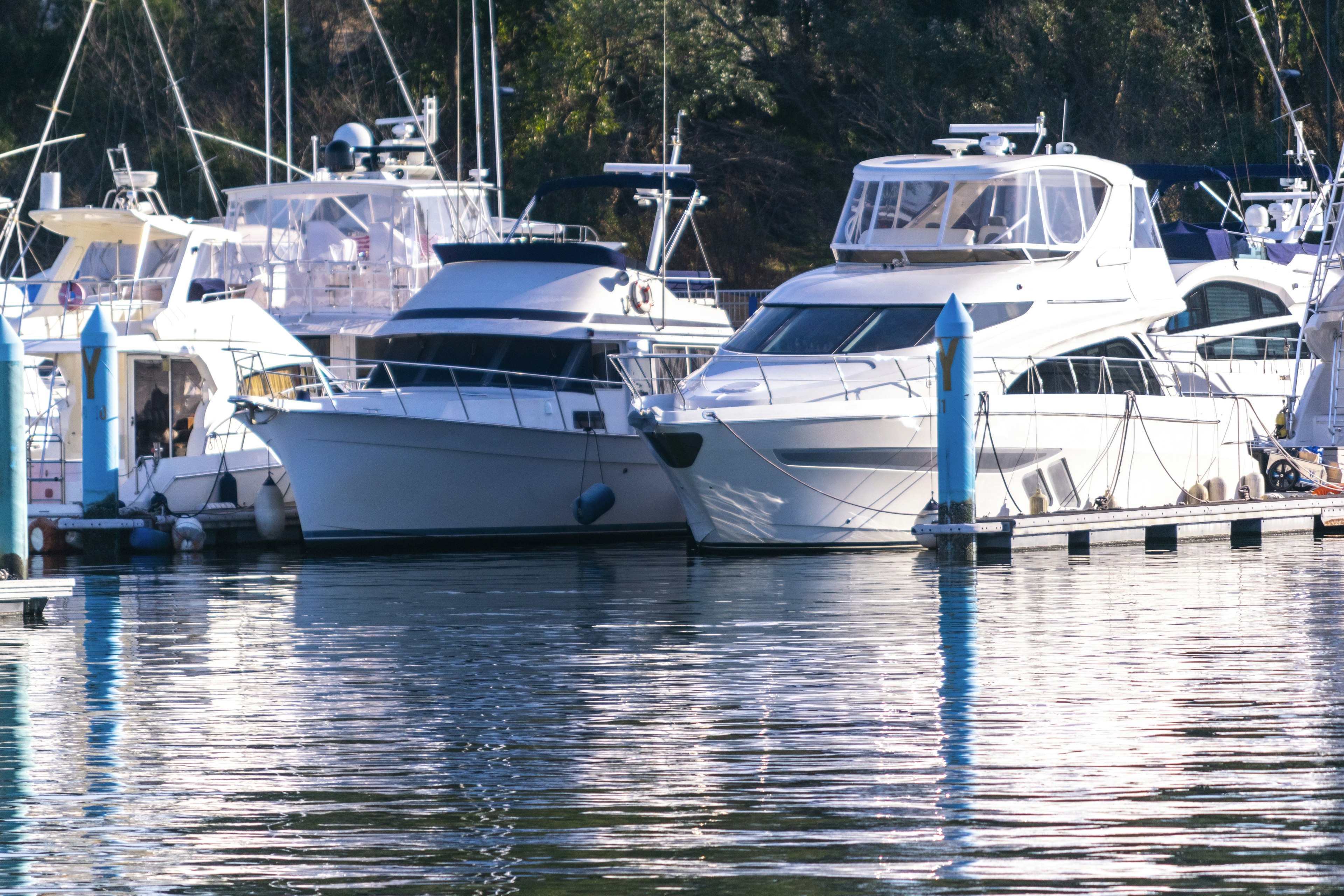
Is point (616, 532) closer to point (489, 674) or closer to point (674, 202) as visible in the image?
point (489, 674)

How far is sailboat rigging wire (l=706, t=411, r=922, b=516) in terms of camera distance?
18609mm

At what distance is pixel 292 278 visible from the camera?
27.0 meters

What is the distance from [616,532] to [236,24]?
92.4 ft

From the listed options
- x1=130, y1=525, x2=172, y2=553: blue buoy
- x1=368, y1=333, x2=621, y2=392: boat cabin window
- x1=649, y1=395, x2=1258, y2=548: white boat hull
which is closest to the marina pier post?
x1=130, y1=525, x2=172, y2=553: blue buoy

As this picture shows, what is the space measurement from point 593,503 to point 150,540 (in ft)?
15.5

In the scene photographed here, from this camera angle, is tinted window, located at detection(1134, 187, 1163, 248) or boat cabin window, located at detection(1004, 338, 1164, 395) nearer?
boat cabin window, located at detection(1004, 338, 1164, 395)

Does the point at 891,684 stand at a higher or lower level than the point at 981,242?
lower

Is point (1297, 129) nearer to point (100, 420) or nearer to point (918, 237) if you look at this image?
point (918, 237)

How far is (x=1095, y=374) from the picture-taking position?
20422mm

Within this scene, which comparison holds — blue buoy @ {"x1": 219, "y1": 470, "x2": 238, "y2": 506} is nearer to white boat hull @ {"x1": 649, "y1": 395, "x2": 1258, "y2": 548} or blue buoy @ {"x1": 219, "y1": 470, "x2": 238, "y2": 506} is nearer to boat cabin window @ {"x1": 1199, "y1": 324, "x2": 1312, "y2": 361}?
white boat hull @ {"x1": 649, "y1": 395, "x2": 1258, "y2": 548}

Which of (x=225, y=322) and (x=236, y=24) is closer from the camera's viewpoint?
(x=225, y=322)

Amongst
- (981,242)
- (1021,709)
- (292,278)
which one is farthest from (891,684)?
(292,278)

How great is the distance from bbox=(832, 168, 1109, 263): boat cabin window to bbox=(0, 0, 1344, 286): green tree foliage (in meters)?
14.0

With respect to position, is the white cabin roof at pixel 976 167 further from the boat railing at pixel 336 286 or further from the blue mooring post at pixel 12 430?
the blue mooring post at pixel 12 430
